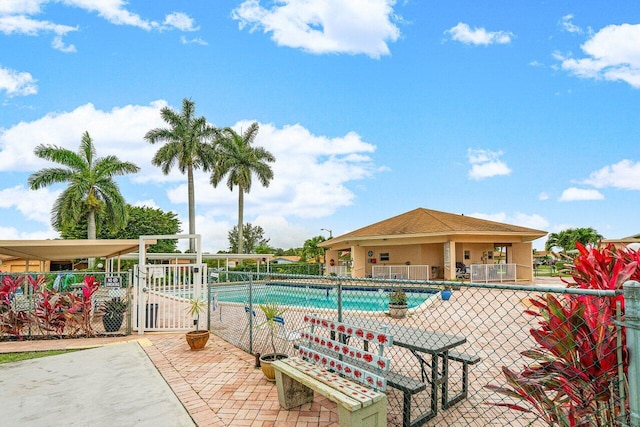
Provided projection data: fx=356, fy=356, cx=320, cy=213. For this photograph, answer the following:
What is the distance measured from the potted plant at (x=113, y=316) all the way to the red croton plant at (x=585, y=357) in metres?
8.23

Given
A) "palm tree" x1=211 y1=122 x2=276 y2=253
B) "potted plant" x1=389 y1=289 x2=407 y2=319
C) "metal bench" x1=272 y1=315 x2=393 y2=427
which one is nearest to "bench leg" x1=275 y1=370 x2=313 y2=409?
"metal bench" x1=272 y1=315 x2=393 y2=427

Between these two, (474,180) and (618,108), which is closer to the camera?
(618,108)

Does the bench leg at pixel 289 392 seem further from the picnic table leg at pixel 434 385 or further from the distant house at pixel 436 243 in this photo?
the distant house at pixel 436 243

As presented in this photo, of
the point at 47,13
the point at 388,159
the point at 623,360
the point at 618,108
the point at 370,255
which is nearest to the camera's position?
the point at 623,360

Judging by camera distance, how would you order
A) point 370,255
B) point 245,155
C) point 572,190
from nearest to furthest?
1. point 370,255
2. point 572,190
3. point 245,155

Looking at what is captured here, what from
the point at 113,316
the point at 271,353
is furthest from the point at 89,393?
the point at 113,316

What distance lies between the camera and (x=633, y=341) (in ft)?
5.84

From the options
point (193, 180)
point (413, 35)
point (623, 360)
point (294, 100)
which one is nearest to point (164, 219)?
point (193, 180)

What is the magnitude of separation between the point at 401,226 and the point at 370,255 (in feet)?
10.5

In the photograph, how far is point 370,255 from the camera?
80.0ft

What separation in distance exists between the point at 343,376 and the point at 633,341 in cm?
234

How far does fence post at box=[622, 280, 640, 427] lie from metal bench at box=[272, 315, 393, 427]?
1572 mm

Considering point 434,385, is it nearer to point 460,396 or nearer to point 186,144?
point 460,396

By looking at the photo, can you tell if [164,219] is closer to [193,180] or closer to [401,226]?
[193,180]
